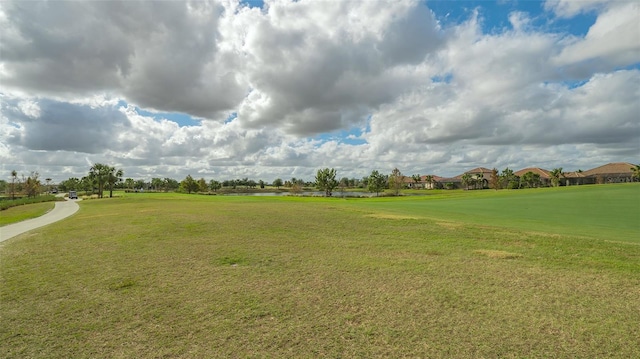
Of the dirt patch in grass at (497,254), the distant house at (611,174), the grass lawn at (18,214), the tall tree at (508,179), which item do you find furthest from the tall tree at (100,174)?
the distant house at (611,174)

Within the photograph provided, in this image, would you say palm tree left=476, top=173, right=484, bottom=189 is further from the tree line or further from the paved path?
the paved path

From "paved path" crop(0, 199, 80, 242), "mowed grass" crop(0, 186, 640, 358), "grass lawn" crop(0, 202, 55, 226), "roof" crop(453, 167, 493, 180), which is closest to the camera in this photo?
"mowed grass" crop(0, 186, 640, 358)

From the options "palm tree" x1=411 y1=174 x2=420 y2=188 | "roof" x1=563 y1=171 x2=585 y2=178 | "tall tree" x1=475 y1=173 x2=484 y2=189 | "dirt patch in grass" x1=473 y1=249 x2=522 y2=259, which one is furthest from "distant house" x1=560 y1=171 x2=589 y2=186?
"dirt patch in grass" x1=473 y1=249 x2=522 y2=259

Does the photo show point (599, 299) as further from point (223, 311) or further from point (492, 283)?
point (223, 311)

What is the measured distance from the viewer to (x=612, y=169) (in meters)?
120

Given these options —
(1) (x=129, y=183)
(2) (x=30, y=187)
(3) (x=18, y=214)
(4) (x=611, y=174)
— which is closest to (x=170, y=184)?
(1) (x=129, y=183)

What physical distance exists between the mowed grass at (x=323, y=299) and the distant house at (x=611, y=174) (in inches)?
5496

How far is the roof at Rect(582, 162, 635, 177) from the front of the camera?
115 meters

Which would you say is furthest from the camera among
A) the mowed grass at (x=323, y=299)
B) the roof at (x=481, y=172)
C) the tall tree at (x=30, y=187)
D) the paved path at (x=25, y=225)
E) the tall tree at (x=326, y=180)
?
the roof at (x=481, y=172)

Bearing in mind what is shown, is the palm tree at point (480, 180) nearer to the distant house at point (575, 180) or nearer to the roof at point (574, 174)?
the distant house at point (575, 180)

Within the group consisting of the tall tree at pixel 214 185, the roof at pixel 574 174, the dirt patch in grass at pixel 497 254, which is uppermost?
the roof at pixel 574 174

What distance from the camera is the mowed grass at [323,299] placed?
482 centimetres

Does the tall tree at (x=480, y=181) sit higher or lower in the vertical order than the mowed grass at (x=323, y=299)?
higher

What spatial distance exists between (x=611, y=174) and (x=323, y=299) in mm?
153336
